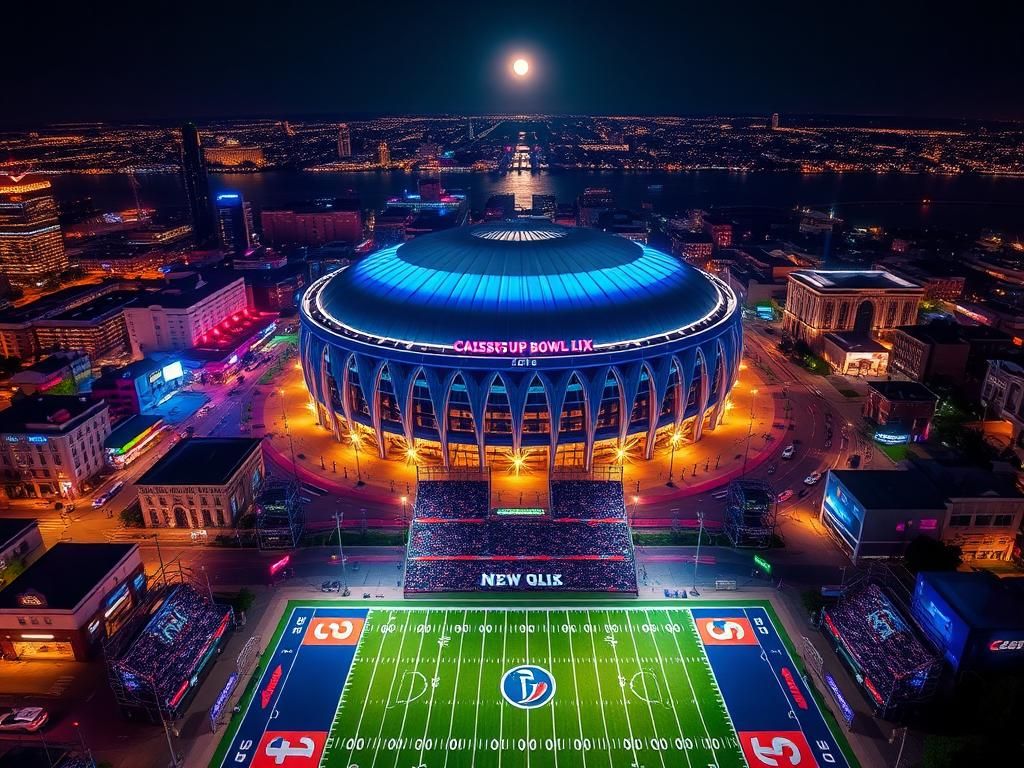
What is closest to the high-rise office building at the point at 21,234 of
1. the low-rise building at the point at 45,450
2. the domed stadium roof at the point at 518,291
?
the low-rise building at the point at 45,450

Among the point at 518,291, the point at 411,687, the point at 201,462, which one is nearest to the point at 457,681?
the point at 411,687

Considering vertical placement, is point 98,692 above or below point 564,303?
below

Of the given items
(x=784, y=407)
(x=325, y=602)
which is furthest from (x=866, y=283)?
(x=325, y=602)

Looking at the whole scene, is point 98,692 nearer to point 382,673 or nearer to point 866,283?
point 382,673

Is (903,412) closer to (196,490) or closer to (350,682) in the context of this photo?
(350,682)

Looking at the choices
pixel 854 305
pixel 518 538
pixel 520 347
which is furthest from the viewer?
pixel 854 305

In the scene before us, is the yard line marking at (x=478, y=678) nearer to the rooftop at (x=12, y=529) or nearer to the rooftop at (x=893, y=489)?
the rooftop at (x=893, y=489)

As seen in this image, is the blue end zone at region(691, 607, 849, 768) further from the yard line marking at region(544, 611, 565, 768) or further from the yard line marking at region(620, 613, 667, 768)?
the yard line marking at region(544, 611, 565, 768)
